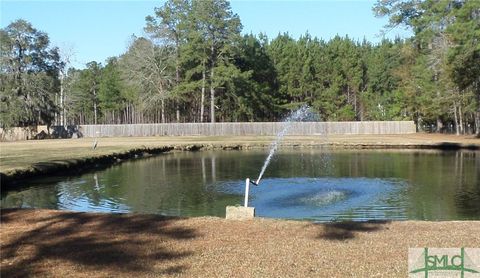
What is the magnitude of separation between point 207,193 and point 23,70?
51220mm

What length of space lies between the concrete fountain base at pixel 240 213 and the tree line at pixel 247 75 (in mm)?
29155

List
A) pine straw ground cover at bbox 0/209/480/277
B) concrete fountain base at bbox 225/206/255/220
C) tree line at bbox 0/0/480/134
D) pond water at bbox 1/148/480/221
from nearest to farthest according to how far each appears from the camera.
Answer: pine straw ground cover at bbox 0/209/480/277 → concrete fountain base at bbox 225/206/255/220 → pond water at bbox 1/148/480/221 → tree line at bbox 0/0/480/134

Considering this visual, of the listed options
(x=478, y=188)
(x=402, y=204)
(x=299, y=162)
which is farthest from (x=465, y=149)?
(x=402, y=204)

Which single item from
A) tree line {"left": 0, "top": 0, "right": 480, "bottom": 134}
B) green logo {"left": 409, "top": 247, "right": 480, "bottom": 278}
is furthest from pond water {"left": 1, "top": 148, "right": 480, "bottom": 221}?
tree line {"left": 0, "top": 0, "right": 480, "bottom": 134}

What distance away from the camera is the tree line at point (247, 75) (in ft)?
153

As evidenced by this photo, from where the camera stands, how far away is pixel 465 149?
43188 mm

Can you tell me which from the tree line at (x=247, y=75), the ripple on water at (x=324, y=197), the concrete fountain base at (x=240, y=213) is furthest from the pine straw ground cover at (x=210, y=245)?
the tree line at (x=247, y=75)

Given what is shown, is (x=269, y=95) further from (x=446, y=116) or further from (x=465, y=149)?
(x=465, y=149)

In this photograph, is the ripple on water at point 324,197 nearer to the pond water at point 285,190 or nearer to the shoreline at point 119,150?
the pond water at point 285,190

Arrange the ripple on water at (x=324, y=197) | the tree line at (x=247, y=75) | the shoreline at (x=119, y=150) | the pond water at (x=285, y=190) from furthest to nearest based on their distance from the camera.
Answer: the tree line at (x=247, y=75)
the shoreline at (x=119, y=150)
the pond water at (x=285, y=190)
the ripple on water at (x=324, y=197)

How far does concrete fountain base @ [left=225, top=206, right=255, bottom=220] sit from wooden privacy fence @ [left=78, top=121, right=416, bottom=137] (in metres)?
58.4

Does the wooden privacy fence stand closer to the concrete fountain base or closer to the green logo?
the concrete fountain base

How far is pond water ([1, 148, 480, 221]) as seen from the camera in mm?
16547

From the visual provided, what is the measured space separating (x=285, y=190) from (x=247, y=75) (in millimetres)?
54268
